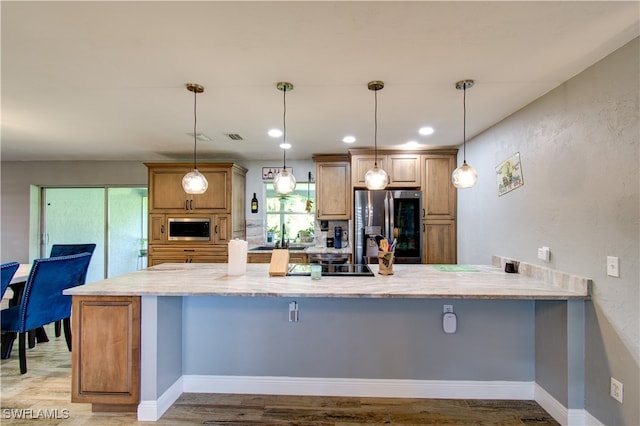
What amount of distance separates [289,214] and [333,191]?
0.97 meters

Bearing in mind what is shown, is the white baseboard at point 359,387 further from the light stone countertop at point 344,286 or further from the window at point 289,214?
the window at point 289,214

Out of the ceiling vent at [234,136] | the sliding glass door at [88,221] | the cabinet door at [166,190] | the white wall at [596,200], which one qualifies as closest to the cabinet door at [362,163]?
the ceiling vent at [234,136]

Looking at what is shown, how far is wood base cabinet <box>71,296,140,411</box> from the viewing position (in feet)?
6.60

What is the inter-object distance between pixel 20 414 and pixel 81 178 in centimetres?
401

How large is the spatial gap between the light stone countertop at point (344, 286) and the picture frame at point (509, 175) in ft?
2.63

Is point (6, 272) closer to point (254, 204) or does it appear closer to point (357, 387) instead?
point (254, 204)

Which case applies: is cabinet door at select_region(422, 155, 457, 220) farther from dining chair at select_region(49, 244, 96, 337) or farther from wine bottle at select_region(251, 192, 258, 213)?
dining chair at select_region(49, 244, 96, 337)

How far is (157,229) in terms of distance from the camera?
4500mm

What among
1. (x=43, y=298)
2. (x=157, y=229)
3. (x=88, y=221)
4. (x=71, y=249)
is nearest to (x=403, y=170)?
(x=157, y=229)

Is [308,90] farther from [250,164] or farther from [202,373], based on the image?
[250,164]

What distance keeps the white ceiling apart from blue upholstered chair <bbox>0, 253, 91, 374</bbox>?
4.61ft

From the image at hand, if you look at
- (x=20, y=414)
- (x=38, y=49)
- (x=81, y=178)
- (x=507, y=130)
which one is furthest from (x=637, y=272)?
(x=81, y=178)

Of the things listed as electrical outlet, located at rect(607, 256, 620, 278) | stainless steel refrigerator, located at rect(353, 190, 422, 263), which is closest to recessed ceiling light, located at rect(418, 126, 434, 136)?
stainless steel refrigerator, located at rect(353, 190, 422, 263)

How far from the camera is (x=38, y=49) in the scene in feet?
5.95
